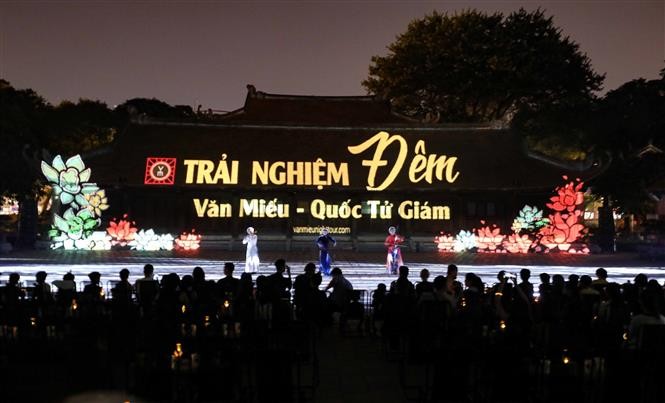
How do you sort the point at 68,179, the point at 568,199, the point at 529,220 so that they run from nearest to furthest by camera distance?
the point at 68,179 → the point at 568,199 → the point at 529,220

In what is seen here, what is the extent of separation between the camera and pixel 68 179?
1431 inches

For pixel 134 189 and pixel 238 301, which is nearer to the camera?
pixel 238 301

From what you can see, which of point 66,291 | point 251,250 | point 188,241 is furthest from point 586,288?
point 188,241

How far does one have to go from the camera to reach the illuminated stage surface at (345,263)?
2730cm

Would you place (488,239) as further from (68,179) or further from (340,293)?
(340,293)

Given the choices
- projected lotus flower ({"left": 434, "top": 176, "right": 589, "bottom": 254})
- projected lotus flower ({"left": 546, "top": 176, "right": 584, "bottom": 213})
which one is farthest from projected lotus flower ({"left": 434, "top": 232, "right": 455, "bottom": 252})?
projected lotus flower ({"left": 546, "top": 176, "right": 584, "bottom": 213})

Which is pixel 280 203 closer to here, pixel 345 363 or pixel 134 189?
pixel 134 189

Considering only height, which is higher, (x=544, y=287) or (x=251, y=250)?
(x=251, y=250)

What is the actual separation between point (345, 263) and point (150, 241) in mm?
10599

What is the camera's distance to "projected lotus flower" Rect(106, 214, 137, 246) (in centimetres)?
3819

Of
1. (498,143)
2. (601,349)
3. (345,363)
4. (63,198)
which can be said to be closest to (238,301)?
(345,363)

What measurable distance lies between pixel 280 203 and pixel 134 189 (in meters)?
7.41

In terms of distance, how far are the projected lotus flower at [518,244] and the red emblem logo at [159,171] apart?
1684 centimetres

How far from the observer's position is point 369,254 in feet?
127
